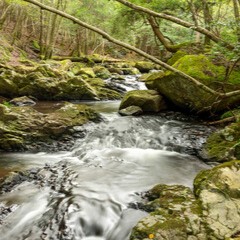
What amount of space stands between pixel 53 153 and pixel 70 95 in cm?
555

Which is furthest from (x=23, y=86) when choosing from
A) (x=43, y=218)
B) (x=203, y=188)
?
(x=203, y=188)

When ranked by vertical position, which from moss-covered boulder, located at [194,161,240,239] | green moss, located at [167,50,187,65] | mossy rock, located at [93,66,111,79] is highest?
green moss, located at [167,50,187,65]

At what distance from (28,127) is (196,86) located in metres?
4.57

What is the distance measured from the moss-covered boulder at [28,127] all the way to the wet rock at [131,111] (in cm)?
167

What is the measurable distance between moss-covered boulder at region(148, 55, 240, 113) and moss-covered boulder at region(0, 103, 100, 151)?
2.93m

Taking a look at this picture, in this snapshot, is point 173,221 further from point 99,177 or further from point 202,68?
point 202,68

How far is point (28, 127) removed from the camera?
7098mm

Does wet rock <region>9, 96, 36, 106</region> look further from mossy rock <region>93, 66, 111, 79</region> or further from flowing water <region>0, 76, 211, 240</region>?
mossy rock <region>93, 66, 111, 79</region>

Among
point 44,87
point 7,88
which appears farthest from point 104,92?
point 7,88

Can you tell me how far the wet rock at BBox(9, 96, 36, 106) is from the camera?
10.5 metres

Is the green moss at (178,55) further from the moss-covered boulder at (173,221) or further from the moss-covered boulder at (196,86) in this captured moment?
the moss-covered boulder at (173,221)

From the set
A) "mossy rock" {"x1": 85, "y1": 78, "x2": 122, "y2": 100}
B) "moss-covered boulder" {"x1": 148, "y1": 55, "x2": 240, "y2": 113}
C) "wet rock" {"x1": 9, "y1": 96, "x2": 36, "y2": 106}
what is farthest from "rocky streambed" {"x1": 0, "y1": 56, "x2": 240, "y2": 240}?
"mossy rock" {"x1": 85, "y1": 78, "x2": 122, "y2": 100}

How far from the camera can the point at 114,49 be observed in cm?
3175

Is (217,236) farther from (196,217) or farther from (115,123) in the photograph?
(115,123)
